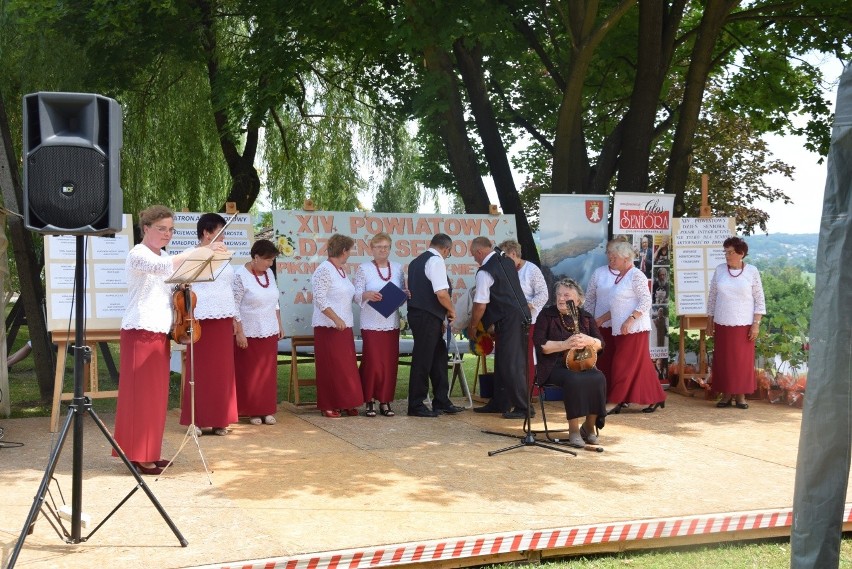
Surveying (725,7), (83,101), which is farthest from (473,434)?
(725,7)

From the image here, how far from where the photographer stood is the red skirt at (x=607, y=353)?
33.2 ft

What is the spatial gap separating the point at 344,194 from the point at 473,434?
973 centimetres

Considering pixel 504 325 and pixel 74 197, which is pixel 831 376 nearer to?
pixel 74 197

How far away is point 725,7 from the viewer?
12.2m

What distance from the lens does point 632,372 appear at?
9914 mm

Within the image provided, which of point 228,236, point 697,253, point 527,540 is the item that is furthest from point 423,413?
point 527,540

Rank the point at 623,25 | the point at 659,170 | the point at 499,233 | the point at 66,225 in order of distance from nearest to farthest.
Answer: the point at 66,225 → the point at 499,233 → the point at 623,25 → the point at 659,170

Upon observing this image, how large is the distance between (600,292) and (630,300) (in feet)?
1.20

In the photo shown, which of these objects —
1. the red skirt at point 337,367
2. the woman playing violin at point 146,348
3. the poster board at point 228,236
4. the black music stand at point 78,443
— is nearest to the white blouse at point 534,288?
the red skirt at point 337,367

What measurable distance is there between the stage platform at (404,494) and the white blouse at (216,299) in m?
1.06

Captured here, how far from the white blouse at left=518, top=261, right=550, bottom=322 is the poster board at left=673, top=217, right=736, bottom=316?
233 centimetres

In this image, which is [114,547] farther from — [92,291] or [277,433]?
[92,291]

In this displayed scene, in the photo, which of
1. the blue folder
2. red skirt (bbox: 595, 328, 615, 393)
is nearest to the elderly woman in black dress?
red skirt (bbox: 595, 328, 615, 393)

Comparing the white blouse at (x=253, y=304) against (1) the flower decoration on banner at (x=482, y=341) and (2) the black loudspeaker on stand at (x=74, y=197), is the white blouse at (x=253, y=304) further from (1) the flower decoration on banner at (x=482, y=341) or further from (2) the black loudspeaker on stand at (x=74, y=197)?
(2) the black loudspeaker on stand at (x=74, y=197)
